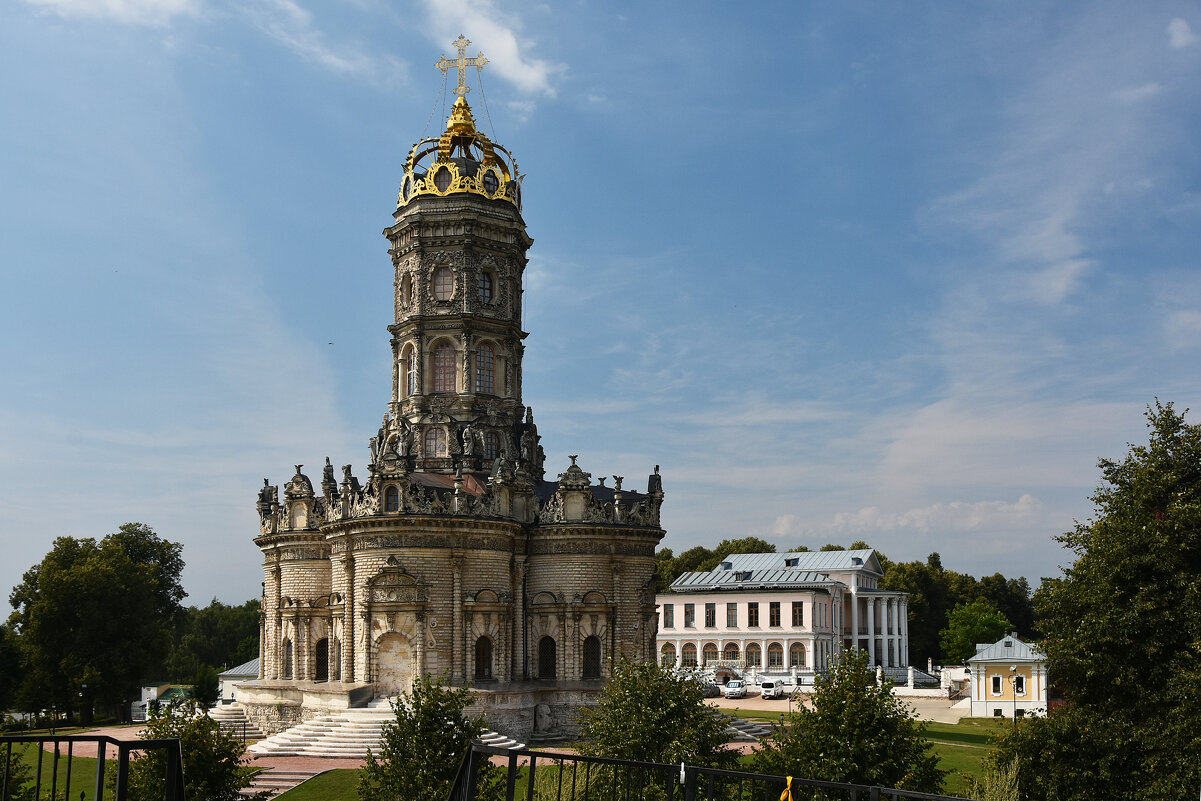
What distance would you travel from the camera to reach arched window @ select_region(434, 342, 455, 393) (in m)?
48.0

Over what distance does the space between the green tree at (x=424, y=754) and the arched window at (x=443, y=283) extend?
2680cm

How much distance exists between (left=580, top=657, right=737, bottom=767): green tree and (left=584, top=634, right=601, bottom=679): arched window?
61.2ft

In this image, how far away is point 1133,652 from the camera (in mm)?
25781

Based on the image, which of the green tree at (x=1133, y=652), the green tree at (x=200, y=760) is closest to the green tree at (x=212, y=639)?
the green tree at (x=200, y=760)

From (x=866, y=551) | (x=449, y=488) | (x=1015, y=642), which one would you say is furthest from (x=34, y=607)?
(x=866, y=551)

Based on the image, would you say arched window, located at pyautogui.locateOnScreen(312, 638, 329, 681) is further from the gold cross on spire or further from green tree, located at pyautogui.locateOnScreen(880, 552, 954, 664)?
green tree, located at pyautogui.locateOnScreen(880, 552, 954, 664)

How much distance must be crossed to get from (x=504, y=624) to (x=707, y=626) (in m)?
37.6

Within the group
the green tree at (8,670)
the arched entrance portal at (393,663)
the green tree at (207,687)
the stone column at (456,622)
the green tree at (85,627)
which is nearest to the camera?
the arched entrance portal at (393,663)

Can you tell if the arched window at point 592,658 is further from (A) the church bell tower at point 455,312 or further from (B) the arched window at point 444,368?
(B) the arched window at point 444,368

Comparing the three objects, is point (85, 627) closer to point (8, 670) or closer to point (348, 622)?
point (8, 670)

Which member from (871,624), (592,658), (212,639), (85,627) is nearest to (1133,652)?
(592,658)

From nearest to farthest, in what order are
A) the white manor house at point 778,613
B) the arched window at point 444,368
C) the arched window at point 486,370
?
the arched window at point 444,368 < the arched window at point 486,370 < the white manor house at point 778,613

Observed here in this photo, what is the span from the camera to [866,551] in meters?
86.2

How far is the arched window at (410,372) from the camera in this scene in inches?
1893
